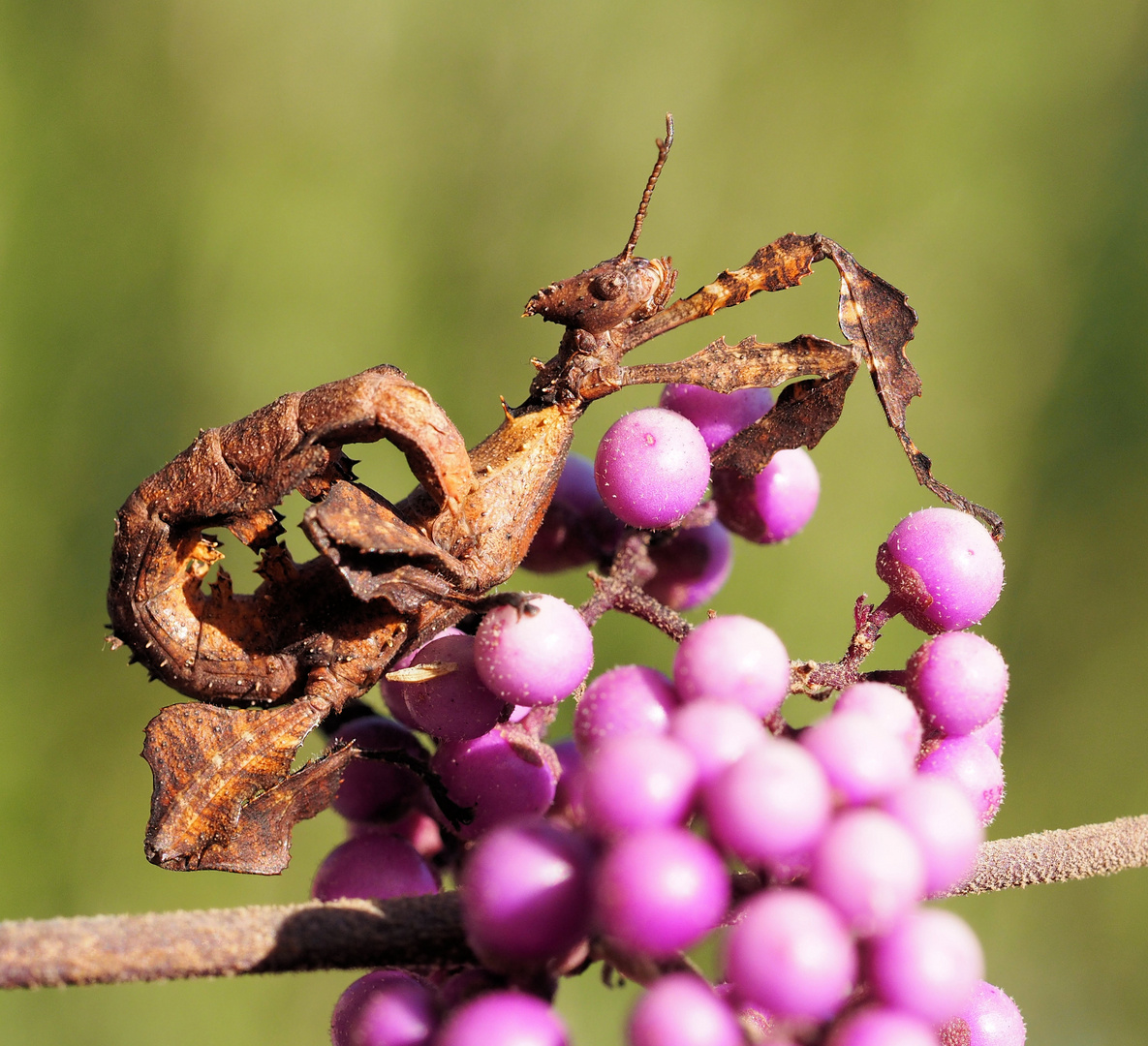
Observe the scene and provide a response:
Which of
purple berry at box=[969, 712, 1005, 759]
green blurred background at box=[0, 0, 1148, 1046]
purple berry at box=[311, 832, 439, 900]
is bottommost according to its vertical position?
purple berry at box=[311, 832, 439, 900]

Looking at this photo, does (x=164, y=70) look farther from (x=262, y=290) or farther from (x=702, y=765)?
(x=702, y=765)

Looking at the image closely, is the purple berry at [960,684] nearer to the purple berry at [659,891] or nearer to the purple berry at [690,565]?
the purple berry at [659,891]

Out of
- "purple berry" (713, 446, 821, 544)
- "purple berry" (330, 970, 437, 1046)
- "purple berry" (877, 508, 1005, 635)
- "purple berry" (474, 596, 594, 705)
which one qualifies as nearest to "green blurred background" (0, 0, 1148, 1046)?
"purple berry" (713, 446, 821, 544)

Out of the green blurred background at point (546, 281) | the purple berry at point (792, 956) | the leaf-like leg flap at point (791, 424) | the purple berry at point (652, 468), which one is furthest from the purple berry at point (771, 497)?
the green blurred background at point (546, 281)

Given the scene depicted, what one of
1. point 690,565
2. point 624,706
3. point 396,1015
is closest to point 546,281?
point 690,565

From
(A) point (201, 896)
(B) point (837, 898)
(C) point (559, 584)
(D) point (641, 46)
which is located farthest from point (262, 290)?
(B) point (837, 898)

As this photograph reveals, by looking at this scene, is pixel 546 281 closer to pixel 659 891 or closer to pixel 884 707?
pixel 884 707

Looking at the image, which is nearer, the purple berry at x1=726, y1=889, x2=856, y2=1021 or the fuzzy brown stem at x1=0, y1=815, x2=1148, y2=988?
the purple berry at x1=726, y1=889, x2=856, y2=1021

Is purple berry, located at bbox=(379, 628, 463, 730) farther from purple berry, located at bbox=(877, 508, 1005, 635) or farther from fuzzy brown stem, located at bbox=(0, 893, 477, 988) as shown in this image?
purple berry, located at bbox=(877, 508, 1005, 635)
